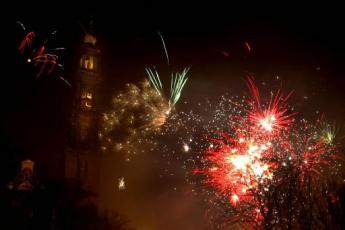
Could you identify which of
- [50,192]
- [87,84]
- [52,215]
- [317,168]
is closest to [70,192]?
[50,192]

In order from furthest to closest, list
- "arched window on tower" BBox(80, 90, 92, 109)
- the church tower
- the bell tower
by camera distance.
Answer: "arched window on tower" BBox(80, 90, 92, 109)
the bell tower
the church tower

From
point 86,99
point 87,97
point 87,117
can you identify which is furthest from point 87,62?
point 87,117

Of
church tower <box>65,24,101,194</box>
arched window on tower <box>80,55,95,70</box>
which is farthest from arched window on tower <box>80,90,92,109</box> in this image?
arched window on tower <box>80,55,95,70</box>

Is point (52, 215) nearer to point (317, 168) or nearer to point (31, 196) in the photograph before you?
point (31, 196)

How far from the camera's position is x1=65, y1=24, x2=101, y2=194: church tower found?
54.0 meters

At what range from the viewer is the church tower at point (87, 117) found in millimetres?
A: 54000

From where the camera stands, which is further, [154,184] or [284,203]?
Answer: [154,184]

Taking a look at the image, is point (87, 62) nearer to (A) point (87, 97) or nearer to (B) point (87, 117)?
(A) point (87, 97)

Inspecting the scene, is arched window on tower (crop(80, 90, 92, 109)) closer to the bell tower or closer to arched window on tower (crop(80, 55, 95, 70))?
the bell tower

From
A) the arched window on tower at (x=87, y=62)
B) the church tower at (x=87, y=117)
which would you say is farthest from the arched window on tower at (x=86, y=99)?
the arched window on tower at (x=87, y=62)

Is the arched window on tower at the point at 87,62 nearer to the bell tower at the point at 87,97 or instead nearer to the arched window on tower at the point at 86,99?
the bell tower at the point at 87,97

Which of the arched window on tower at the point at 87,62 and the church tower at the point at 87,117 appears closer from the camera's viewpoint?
the church tower at the point at 87,117

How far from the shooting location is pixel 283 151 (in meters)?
30.5

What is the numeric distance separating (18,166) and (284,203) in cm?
2538
